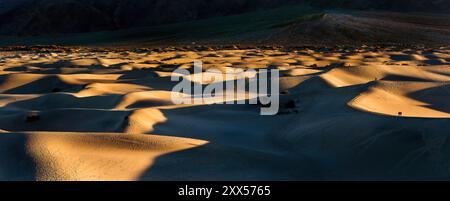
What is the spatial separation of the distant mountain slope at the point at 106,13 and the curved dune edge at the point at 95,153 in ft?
140

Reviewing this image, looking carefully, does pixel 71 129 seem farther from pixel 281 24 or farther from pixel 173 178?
pixel 281 24

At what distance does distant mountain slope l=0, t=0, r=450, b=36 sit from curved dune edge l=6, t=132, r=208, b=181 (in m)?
42.7

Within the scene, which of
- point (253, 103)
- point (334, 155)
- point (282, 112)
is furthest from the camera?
point (253, 103)

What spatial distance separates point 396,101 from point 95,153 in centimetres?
288

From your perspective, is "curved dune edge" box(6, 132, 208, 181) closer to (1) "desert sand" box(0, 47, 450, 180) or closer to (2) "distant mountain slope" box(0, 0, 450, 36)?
(1) "desert sand" box(0, 47, 450, 180)

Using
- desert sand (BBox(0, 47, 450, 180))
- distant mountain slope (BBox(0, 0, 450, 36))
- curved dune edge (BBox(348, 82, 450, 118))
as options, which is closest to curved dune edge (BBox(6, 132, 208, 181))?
desert sand (BBox(0, 47, 450, 180))

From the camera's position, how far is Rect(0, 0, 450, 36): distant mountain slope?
47500 millimetres

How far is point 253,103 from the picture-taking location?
4840mm

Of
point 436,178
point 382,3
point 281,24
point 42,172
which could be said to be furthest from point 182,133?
point 382,3

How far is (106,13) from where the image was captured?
50.5 meters

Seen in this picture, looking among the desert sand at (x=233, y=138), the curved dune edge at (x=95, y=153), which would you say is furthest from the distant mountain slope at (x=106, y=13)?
the curved dune edge at (x=95, y=153)

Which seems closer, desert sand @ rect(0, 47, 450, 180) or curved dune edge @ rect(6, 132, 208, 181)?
curved dune edge @ rect(6, 132, 208, 181)

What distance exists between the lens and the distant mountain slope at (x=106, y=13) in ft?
156
